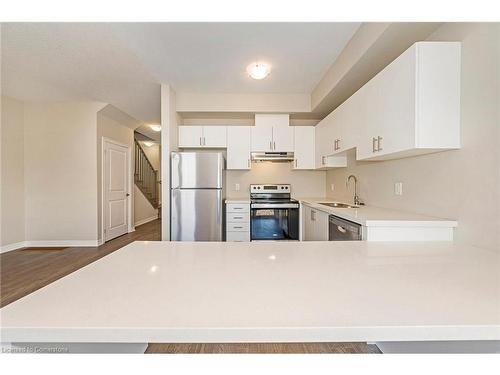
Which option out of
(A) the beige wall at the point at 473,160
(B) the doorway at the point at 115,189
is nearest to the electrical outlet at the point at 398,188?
(A) the beige wall at the point at 473,160

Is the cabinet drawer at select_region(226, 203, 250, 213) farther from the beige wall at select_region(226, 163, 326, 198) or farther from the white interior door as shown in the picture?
the white interior door

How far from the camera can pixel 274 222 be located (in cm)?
350

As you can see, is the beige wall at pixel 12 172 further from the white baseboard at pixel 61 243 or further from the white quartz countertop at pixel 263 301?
the white quartz countertop at pixel 263 301

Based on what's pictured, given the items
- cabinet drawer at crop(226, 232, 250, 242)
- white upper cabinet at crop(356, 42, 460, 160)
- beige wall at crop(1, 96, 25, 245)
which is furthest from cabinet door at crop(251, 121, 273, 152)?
beige wall at crop(1, 96, 25, 245)

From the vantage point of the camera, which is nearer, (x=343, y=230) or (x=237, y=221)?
(x=343, y=230)

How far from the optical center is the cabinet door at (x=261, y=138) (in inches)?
152

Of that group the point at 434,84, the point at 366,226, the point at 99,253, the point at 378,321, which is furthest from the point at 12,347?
the point at 99,253

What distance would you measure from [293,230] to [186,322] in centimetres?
302

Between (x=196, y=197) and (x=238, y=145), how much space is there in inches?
42.6

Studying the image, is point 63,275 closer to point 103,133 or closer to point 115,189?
point 115,189

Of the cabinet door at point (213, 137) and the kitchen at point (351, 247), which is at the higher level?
the cabinet door at point (213, 137)

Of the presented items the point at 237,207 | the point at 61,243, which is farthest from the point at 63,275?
the point at 237,207

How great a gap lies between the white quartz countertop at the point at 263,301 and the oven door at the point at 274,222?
242cm
